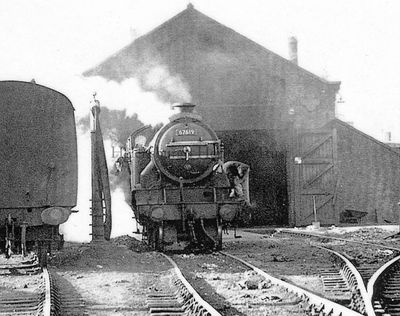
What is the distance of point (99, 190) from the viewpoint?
46.0 feet

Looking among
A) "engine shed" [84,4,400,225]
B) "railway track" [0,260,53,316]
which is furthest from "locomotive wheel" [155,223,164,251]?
"engine shed" [84,4,400,225]

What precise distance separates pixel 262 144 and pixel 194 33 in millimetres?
5787

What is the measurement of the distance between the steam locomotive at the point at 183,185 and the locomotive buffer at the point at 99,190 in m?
0.77

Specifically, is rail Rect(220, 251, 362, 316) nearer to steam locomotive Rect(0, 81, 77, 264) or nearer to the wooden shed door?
steam locomotive Rect(0, 81, 77, 264)

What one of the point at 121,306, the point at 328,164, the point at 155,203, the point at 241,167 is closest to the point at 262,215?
the point at 328,164

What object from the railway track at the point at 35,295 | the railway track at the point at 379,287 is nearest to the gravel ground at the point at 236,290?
the railway track at the point at 379,287

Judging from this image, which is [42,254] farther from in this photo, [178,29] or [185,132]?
[178,29]

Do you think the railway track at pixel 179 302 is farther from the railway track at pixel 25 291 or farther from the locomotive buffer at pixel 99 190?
the locomotive buffer at pixel 99 190

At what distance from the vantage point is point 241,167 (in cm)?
1478

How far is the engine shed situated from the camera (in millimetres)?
26094

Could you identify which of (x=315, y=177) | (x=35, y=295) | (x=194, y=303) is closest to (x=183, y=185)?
(x=35, y=295)

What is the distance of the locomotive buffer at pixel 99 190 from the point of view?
13.9 meters

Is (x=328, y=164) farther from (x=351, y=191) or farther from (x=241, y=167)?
(x=241, y=167)

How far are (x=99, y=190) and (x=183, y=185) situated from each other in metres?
2.04
